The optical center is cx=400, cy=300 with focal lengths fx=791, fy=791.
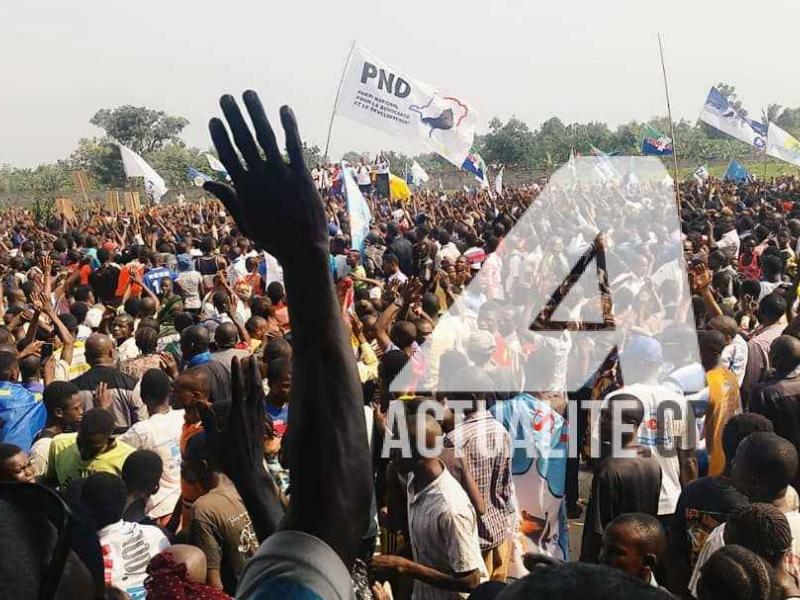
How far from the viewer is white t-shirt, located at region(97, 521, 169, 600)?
2.82 meters

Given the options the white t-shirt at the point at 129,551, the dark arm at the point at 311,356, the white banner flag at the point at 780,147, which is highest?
the white banner flag at the point at 780,147

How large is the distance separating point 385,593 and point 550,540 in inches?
48.4

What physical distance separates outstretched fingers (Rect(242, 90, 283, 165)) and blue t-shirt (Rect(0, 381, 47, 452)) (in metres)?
3.92

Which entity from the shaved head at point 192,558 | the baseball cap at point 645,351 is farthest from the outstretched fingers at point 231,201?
the baseball cap at point 645,351

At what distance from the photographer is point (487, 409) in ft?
12.4

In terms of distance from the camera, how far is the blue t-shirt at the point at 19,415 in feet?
14.6

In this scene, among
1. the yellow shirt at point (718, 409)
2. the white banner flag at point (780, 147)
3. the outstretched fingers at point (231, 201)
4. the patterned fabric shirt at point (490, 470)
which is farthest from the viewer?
the white banner flag at point (780, 147)

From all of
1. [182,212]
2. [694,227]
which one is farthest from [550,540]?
[182,212]

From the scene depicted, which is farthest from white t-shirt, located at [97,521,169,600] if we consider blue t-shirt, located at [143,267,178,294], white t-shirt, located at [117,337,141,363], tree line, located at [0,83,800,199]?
tree line, located at [0,83,800,199]

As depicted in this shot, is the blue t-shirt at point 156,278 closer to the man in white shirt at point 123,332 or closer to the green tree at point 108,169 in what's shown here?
the man in white shirt at point 123,332

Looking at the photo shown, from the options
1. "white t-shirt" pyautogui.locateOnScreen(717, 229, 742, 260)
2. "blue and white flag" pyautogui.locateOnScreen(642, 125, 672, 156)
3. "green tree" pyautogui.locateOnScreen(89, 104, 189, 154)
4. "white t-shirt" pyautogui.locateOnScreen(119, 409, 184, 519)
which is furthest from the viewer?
"green tree" pyautogui.locateOnScreen(89, 104, 189, 154)

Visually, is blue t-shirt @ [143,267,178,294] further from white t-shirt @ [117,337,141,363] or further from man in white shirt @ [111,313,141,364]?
white t-shirt @ [117,337,141,363]

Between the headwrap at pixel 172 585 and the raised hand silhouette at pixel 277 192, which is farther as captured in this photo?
the headwrap at pixel 172 585

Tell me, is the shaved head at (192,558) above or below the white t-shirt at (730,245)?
below
